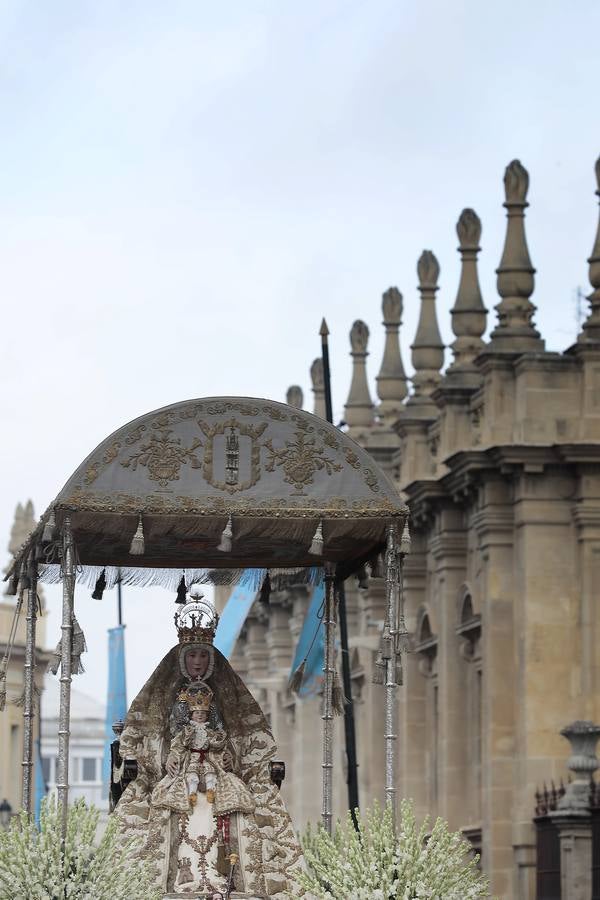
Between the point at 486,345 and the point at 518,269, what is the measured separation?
45.2 inches

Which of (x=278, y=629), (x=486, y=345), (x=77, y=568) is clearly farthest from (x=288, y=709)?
(x=77, y=568)

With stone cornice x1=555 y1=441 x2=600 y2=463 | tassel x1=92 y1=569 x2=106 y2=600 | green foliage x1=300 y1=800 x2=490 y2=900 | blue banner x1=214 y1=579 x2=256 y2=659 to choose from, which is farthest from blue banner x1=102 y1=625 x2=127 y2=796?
green foliage x1=300 y1=800 x2=490 y2=900

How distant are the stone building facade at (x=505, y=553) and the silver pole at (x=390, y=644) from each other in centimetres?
2074

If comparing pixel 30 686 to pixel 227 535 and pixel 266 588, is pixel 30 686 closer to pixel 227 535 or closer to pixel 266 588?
pixel 227 535

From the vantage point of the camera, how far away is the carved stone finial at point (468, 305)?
4469 centimetres

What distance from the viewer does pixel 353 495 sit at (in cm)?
1966

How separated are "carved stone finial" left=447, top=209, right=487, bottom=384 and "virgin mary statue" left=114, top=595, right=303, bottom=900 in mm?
24436

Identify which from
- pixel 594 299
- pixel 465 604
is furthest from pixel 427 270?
pixel 594 299

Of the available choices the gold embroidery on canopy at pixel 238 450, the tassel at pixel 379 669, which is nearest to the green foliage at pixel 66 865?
the gold embroidery on canopy at pixel 238 450

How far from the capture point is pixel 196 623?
20141mm

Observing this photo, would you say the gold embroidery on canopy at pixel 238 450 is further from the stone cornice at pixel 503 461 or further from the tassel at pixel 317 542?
the stone cornice at pixel 503 461

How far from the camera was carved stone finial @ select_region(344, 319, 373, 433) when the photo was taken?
55.4 metres

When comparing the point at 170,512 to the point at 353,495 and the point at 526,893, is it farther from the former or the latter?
the point at 526,893

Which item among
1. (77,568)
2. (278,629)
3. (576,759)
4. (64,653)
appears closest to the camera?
(64,653)
